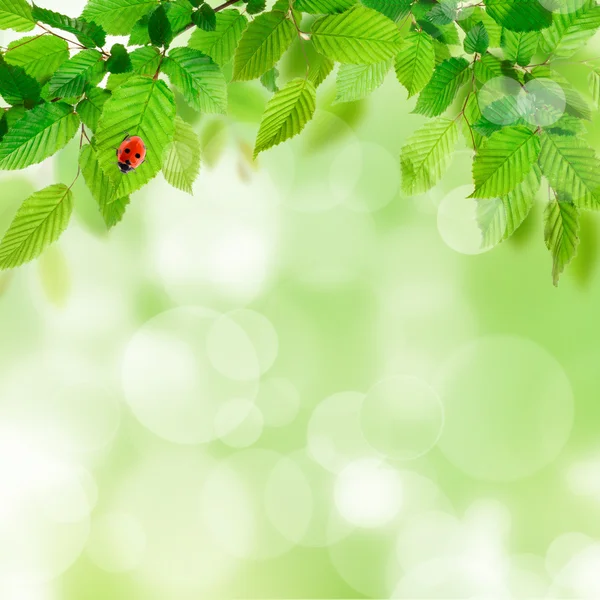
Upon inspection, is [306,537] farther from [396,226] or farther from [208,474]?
[396,226]

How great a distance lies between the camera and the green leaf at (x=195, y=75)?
8.9 inches

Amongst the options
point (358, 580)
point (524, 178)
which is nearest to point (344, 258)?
point (358, 580)

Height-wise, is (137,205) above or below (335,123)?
below

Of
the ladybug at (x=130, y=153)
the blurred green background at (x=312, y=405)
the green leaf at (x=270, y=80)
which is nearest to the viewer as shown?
the ladybug at (x=130, y=153)

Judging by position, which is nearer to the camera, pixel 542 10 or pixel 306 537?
pixel 542 10

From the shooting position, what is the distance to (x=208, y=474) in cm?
110

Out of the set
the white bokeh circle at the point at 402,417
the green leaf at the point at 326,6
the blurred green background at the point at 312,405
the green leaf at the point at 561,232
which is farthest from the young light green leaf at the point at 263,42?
the white bokeh circle at the point at 402,417

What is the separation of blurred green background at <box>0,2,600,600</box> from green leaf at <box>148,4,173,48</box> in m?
0.79

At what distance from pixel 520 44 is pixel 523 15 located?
2 centimetres

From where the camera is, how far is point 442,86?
0.83 feet

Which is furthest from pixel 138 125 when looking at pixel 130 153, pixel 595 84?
pixel 595 84

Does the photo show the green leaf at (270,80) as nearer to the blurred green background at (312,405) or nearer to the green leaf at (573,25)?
the green leaf at (573,25)

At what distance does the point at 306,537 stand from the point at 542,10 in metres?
1.01

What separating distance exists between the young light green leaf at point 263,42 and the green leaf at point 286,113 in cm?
1
